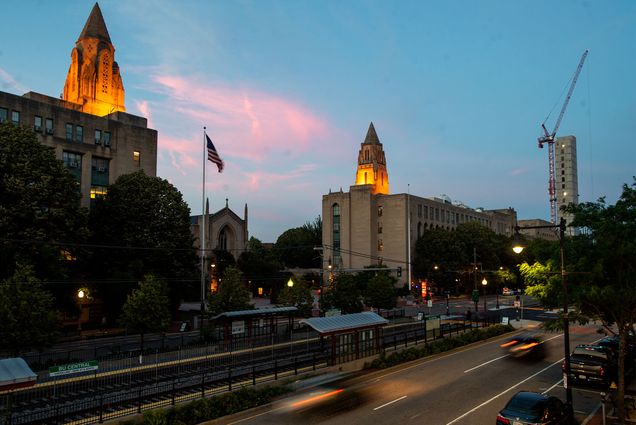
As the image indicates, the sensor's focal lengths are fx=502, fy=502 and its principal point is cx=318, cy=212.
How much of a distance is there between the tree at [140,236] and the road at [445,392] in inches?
1147

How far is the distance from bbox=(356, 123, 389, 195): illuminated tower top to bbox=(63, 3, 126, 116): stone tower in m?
66.4

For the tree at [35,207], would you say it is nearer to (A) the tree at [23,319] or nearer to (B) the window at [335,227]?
(A) the tree at [23,319]

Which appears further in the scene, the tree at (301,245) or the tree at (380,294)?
the tree at (301,245)

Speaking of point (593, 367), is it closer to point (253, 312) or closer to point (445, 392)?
point (445, 392)

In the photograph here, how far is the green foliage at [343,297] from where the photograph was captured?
5594 cm

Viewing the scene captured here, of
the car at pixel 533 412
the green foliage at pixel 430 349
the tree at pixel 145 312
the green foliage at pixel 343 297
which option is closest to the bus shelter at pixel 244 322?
the tree at pixel 145 312

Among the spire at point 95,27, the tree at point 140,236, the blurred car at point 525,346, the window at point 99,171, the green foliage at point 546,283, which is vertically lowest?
the blurred car at point 525,346

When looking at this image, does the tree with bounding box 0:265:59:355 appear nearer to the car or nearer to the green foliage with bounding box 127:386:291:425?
the green foliage with bounding box 127:386:291:425

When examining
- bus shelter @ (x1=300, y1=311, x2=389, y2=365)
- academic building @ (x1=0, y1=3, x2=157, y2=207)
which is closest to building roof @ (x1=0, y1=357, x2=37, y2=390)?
bus shelter @ (x1=300, y1=311, x2=389, y2=365)

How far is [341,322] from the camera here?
3053 centimetres

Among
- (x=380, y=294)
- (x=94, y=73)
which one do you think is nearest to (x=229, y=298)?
(x=380, y=294)

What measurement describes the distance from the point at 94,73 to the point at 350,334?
68.0 m

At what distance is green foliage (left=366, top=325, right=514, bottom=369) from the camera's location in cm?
3034

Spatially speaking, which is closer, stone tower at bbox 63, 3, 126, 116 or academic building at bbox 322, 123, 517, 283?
stone tower at bbox 63, 3, 126, 116
